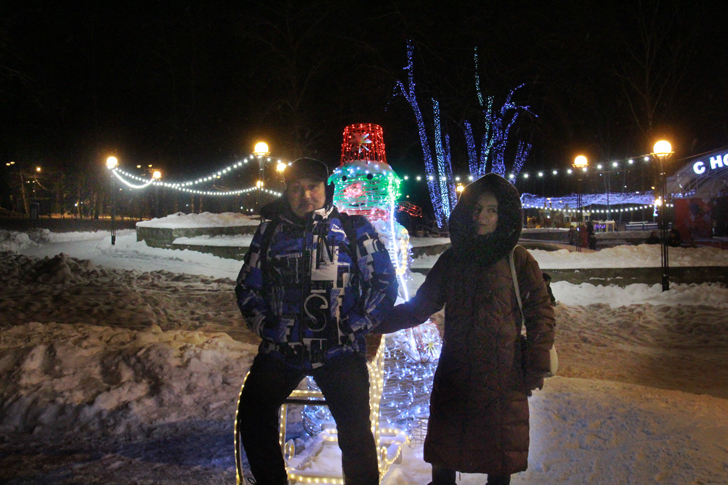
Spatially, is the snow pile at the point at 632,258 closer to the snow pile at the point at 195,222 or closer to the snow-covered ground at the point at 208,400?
the snow-covered ground at the point at 208,400

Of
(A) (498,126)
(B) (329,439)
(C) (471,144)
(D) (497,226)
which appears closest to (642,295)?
(B) (329,439)

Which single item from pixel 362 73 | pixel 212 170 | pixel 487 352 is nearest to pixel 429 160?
pixel 362 73

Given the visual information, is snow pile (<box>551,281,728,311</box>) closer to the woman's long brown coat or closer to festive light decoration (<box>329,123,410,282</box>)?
festive light decoration (<box>329,123,410,282</box>)

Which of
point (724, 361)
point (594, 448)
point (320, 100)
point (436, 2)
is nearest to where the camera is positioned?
point (594, 448)

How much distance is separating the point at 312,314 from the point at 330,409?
0.42 meters

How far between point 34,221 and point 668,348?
32.6m

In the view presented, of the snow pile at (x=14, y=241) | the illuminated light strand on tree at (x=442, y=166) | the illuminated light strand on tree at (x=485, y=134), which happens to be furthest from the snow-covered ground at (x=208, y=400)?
the illuminated light strand on tree at (x=442, y=166)

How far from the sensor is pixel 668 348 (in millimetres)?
7344

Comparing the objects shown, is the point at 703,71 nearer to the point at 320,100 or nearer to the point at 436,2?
the point at 436,2

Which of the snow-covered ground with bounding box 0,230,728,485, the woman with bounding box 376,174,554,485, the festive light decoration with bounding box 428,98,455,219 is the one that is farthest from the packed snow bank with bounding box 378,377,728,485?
the festive light decoration with bounding box 428,98,455,219

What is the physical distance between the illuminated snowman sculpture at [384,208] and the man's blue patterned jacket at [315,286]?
156 cm

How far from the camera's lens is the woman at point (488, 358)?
7.42 feet

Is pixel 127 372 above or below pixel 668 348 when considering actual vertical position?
above

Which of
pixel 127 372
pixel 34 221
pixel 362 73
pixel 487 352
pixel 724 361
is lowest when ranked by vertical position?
pixel 724 361
